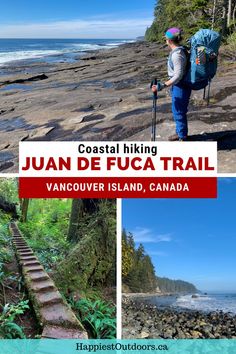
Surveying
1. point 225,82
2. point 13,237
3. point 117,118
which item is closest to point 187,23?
point 225,82

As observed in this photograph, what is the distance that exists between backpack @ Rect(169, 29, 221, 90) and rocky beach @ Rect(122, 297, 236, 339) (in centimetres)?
337

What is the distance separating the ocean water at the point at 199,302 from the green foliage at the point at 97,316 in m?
0.46

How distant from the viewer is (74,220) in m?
6.36

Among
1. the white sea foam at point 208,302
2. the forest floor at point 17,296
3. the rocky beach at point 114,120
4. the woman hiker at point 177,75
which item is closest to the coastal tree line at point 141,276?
the white sea foam at point 208,302

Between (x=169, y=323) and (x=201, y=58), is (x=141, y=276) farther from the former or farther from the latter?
(x=201, y=58)

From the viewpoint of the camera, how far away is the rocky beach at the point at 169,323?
206 inches

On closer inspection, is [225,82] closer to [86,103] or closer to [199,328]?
[86,103]

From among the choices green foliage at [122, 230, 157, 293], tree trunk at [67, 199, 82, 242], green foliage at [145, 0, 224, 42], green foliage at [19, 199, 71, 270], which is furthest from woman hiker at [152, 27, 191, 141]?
green foliage at [145, 0, 224, 42]

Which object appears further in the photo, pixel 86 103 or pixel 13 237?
pixel 86 103

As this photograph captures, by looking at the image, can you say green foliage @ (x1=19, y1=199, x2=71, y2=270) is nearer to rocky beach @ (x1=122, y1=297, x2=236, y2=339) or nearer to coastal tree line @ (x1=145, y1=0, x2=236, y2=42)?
rocky beach @ (x1=122, y1=297, x2=236, y2=339)

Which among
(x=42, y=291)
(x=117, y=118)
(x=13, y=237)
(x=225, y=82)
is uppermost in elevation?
(x=225, y=82)

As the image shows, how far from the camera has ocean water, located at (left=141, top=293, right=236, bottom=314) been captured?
5.32m

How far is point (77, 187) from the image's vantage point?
5.46 metres

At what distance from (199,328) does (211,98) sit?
7641 millimetres
